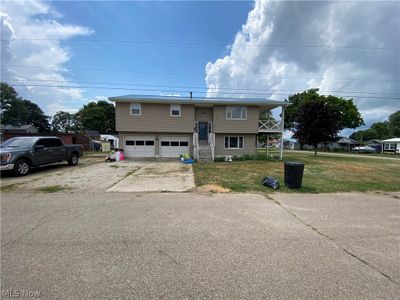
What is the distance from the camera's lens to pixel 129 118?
60.2 ft

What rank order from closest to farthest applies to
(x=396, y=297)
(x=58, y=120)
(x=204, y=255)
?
(x=396, y=297)
(x=204, y=255)
(x=58, y=120)

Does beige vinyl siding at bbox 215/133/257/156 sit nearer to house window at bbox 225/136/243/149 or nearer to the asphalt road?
house window at bbox 225/136/243/149

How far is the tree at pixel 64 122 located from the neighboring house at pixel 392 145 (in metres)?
80.1

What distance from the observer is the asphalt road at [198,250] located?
2479 mm

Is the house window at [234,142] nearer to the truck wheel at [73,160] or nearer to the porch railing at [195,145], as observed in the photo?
the porch railing at [195,145]

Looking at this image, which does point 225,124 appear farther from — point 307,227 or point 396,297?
point 396,297

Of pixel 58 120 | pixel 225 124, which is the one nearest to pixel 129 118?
pixel 225 124

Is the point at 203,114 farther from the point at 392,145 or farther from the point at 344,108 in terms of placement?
the point at 392,145

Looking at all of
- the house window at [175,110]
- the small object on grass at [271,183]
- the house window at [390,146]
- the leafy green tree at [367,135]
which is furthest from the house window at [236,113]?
the leafy green tree at [367,135]

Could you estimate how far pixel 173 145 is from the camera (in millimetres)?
19266

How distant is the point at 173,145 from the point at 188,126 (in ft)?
7.48

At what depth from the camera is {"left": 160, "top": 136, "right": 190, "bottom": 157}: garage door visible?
1919 cm

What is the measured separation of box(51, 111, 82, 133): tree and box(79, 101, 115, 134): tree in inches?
188

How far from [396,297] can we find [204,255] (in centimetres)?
231
